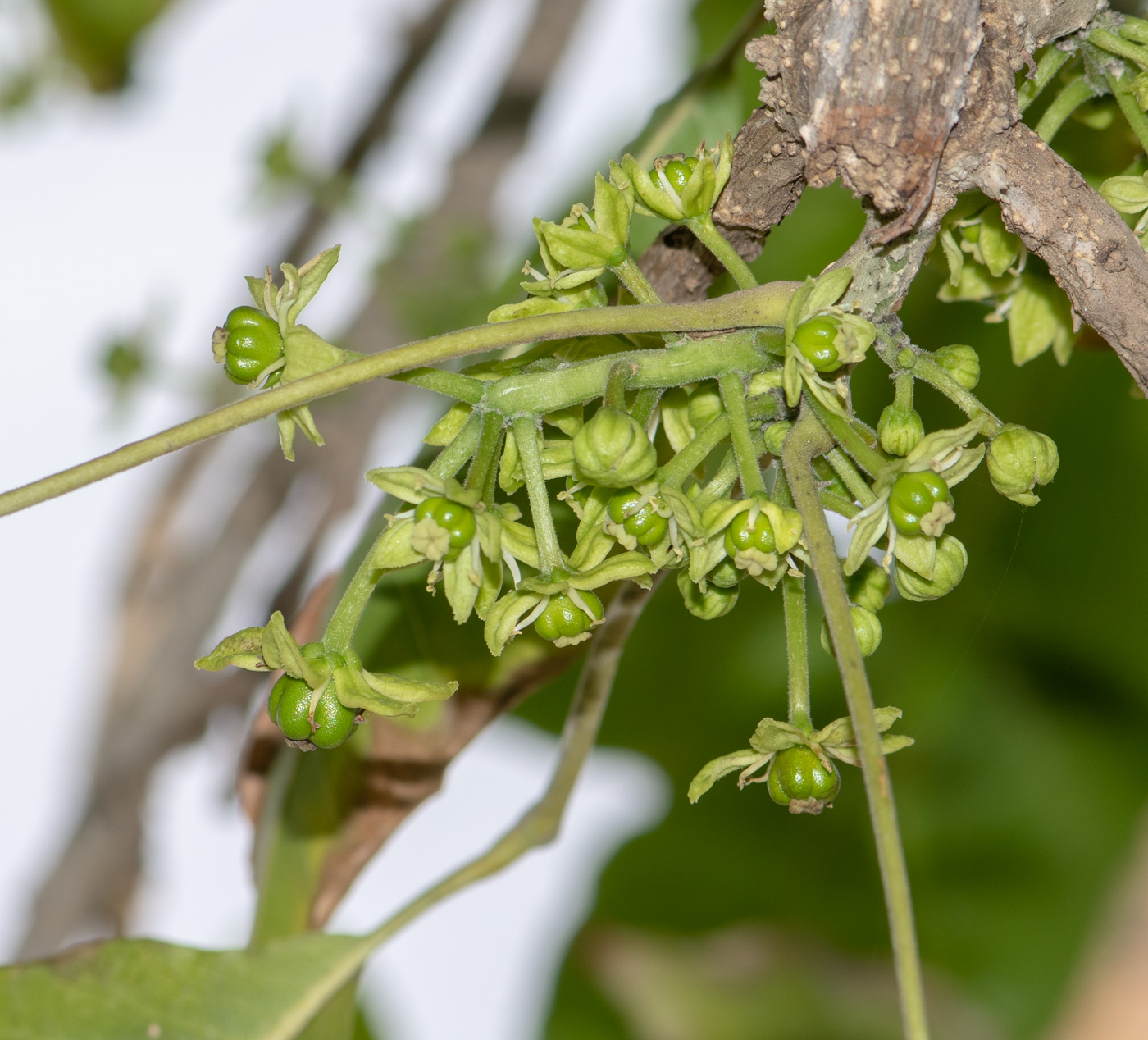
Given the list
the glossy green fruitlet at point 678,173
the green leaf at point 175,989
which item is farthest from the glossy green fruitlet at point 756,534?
the green leaf at point 175,989

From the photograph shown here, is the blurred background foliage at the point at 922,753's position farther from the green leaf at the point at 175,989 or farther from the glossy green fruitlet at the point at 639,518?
the glossy green fruitlet at the point at 639,518

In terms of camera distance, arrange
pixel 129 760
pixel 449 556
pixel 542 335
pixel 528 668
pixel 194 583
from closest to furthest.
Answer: pixel 542 335, pixel 449 556, pixel 528 668, pixel 129 760, pixel 194 583

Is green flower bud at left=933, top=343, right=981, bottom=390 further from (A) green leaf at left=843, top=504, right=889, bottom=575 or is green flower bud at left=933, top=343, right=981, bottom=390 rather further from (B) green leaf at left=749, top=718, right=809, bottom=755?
(B) green leaf at left=749, top=718, right=809, bottom=755

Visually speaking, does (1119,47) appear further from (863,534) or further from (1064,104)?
(863,534)

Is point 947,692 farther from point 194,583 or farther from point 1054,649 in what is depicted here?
point 194,583

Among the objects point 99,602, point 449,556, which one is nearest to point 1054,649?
point 449,556

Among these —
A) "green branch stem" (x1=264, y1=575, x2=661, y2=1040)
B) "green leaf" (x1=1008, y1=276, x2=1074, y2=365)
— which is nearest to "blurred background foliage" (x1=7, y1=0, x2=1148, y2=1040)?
"green branch stem" (x1=264, y1=575, x2=661, y2=1040)
